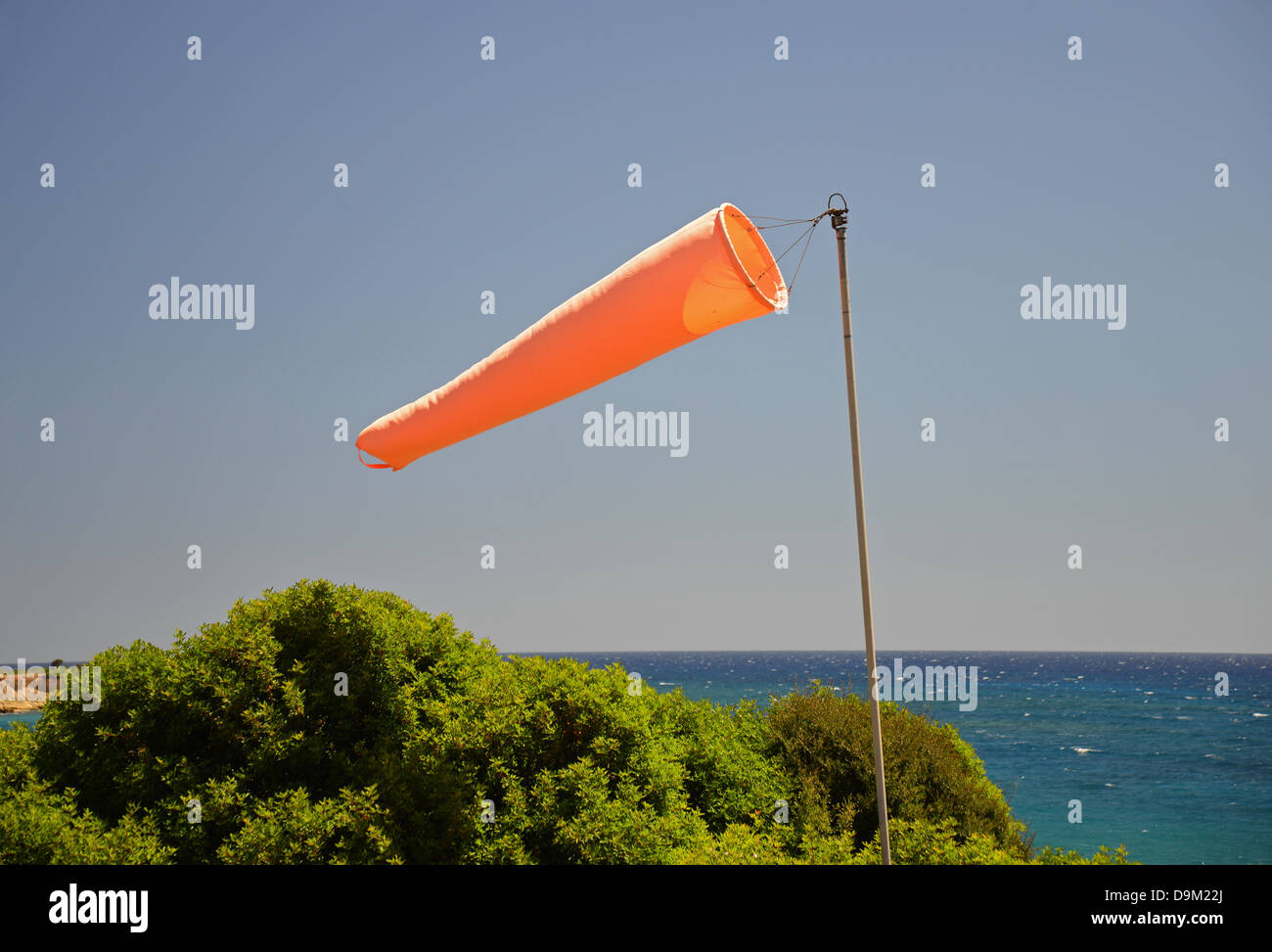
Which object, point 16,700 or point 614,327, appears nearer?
point 614,327

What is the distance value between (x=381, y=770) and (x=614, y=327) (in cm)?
738

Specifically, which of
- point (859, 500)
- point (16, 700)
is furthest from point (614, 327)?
point (16, 700)

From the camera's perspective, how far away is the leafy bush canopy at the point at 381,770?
1046 cm

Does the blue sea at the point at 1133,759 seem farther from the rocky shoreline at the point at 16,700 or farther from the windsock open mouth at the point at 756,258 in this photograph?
the windsock open mouth at the point at 756,258

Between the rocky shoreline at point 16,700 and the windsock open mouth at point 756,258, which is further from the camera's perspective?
the rocky shoreline at point 16,700

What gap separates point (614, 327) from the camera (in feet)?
26.7

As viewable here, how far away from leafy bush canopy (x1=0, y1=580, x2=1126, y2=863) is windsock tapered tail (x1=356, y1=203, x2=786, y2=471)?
15.6 feet

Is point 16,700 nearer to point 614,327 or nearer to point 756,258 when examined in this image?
point 614,327

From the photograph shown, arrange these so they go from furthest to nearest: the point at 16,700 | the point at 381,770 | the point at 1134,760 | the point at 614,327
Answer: the point at 16,700, the point at 1134,760, the point at 381,770, the point at 614,327

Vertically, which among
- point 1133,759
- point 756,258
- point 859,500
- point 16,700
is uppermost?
point 756,258

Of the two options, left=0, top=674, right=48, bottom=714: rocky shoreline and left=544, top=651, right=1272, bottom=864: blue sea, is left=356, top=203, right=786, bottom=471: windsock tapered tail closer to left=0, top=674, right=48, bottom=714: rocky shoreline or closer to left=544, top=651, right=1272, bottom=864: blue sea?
left=544, top=651, right=1272, bottom=864: blue sea

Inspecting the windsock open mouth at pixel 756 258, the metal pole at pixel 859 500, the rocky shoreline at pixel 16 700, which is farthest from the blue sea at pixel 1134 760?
the rocky shoreline at pixel 16 700

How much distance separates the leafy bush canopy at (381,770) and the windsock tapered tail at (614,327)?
15.6 feet

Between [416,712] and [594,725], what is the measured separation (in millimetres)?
3032
